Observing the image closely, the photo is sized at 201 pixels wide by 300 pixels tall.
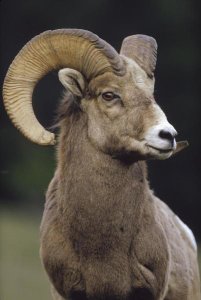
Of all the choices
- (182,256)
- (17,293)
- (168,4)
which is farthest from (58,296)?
(168,4)

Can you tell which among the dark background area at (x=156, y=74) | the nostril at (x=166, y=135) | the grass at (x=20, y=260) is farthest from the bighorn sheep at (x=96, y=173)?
the dark background area at (x=156, y=74)

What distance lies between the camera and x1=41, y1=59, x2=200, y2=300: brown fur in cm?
1197

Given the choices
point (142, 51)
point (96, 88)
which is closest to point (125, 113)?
point (96, 88)

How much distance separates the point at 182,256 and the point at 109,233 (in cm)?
161

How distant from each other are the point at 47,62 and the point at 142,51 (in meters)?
0.97

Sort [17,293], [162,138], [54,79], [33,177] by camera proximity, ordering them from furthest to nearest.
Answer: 1. [33,177]
2. [54,79]
3. [17,293]
4. [162,138]

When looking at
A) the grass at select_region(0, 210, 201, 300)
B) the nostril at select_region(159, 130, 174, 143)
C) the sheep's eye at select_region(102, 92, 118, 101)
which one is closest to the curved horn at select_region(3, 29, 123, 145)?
the sheep's eye at select_region(102, 92, 118, 101)

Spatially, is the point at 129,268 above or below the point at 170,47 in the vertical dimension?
above

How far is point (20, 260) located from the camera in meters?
26.6

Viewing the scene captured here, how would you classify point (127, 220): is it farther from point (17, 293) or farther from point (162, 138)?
point (17, 293)

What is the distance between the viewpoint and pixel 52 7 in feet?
116

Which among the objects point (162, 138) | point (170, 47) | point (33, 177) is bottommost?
point (33, 177)

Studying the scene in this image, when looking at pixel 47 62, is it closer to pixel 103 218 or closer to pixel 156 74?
pixel 103 218

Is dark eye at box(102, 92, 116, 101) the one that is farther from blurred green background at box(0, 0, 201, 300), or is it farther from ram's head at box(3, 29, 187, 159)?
blurred green background at box(0, 0, 201, 300)
